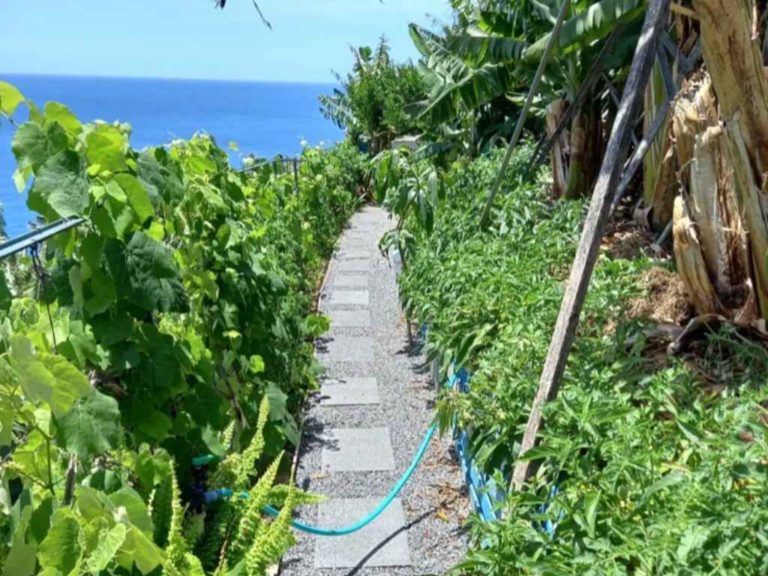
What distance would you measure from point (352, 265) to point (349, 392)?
4.54 m

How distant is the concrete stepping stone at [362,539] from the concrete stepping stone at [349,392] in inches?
55.8

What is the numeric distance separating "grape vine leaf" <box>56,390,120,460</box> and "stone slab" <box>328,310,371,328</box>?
18.5 ft

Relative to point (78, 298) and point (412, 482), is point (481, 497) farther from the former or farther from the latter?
point (78, 298)

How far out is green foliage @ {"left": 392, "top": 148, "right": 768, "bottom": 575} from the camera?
5.15 feet

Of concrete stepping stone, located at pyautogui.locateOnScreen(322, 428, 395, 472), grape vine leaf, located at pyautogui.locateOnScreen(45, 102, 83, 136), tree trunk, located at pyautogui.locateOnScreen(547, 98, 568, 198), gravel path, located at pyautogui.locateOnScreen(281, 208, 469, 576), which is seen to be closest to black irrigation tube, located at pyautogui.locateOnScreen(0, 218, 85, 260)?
grape vine leaf, located at pyautogui.locateOnScreen(45, 102, 83, 136)

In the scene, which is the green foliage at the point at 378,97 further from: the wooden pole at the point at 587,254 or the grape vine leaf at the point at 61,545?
the grape vine leaf at the point at 61,545

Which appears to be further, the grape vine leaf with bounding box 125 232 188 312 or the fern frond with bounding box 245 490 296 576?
the fern frond with bounding box 245 490 296 576

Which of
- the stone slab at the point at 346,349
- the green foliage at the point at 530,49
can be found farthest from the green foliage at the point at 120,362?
the stone slab at the point at 346,349

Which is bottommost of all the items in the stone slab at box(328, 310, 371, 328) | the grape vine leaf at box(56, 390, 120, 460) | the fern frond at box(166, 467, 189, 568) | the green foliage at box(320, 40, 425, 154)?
the stone slab at box(328, 310, 371, 328)

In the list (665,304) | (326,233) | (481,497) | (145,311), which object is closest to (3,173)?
(145,311)

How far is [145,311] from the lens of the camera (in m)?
2.15

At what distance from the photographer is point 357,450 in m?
4.75

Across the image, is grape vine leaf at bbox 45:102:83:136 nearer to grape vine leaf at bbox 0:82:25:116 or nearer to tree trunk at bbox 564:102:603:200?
grape vine leaf at bbox 0:82:25:116

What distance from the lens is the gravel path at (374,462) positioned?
142 inches
